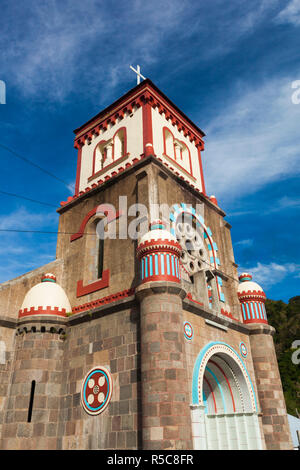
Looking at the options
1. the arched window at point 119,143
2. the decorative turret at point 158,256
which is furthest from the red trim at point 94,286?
the arched window at point 119,143

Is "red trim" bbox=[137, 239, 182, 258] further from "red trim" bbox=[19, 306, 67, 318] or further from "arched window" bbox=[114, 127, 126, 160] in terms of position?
"arched window" bbox=[114, 127, 126, 160]

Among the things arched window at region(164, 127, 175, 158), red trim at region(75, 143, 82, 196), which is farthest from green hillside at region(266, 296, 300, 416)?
red trim at region(75, 143, 82, 196)

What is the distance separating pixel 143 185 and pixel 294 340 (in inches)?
1690

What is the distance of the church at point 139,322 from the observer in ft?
36.2

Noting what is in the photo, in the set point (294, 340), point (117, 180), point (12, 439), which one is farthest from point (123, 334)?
point (294, 340)

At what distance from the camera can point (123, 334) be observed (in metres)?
12.2

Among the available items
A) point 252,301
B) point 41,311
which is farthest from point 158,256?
point 252,301

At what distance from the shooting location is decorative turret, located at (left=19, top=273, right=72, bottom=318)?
13.7 m

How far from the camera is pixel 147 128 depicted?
55.4 feet

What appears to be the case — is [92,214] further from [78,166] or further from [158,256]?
[158,256]

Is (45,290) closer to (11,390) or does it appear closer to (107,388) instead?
(11,390)

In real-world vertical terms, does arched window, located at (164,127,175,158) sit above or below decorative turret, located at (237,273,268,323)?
above

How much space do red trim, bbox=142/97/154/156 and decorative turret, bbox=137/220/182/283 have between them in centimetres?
427

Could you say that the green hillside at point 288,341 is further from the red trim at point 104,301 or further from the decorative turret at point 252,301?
the red trim at point 104,301
